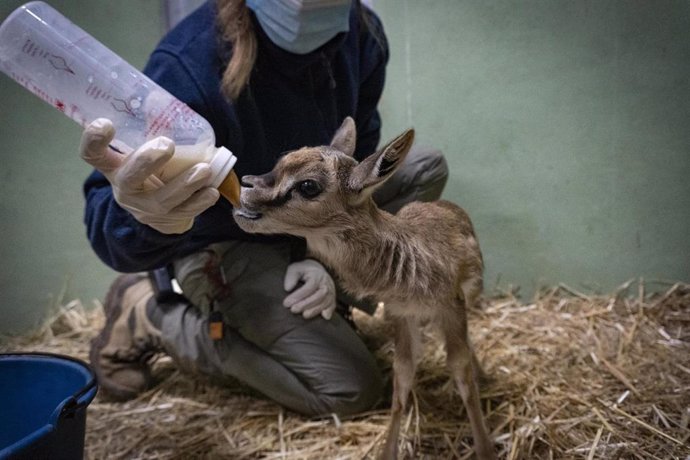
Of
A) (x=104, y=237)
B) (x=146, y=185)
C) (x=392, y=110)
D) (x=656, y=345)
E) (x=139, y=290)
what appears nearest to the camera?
(x=146, y=185)

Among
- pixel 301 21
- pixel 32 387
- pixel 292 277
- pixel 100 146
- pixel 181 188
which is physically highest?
pixel 301 21

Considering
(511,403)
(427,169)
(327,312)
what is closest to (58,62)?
(327,312)

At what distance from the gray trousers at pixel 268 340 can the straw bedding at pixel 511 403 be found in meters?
0.09

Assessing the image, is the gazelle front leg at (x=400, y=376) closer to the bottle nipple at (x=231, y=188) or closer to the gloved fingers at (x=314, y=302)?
the gloved fingers at (x=314, y=302)

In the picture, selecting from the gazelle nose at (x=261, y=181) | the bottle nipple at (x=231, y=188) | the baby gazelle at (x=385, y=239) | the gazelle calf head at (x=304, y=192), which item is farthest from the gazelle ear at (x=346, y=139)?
the bottle nipple at (x=231, y=188)

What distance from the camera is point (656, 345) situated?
2.62m

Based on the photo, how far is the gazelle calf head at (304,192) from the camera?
68.8 inches

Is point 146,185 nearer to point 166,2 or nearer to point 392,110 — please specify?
point 166,2

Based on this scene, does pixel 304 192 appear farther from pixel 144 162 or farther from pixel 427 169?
pixel 427 169

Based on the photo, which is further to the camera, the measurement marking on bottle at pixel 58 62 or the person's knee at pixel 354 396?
the person's knee at pixel 354 396

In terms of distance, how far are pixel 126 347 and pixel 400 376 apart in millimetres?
1228

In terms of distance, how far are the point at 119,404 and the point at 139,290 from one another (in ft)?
1.52

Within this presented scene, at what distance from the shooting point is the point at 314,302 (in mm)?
2453

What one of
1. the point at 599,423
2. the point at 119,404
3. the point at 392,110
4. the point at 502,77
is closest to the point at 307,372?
the point at 119,404
